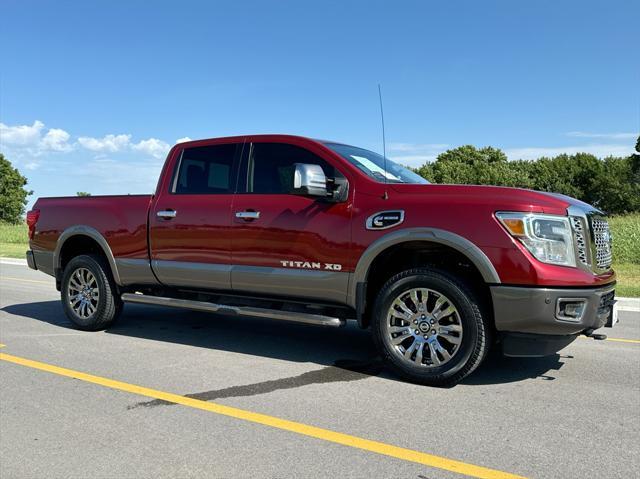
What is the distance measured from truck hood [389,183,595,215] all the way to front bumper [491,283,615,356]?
60 centimetres

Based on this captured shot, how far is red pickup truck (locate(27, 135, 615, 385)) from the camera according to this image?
432 cm

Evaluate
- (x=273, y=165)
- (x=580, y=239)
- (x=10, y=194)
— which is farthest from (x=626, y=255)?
(x=10, y=194)

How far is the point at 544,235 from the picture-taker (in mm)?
4273

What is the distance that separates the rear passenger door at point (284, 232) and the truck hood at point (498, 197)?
0.69 m

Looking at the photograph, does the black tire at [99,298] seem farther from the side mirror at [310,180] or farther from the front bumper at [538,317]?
the front bumper at [538,317]

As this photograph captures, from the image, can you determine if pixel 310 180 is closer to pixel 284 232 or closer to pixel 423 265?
pixel 284 232

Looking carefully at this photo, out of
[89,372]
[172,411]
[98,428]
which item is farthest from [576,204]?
[89,372]

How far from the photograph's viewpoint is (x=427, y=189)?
4730mm

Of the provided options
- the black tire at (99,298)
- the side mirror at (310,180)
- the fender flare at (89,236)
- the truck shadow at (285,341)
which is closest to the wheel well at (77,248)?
the fender flare at (89,236)

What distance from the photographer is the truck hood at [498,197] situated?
170 inches

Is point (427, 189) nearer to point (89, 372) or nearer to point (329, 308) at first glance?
point (329, 308)

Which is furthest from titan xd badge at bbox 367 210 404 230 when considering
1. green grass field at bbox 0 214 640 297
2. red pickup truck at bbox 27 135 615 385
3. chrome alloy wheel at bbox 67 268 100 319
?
green grass field at bbox 0 214 640 297

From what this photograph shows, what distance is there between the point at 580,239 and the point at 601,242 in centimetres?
53

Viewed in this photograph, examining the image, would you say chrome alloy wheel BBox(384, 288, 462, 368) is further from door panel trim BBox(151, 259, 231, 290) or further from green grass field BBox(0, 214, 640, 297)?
green grass field BBox(0, 214, 640, 297)
